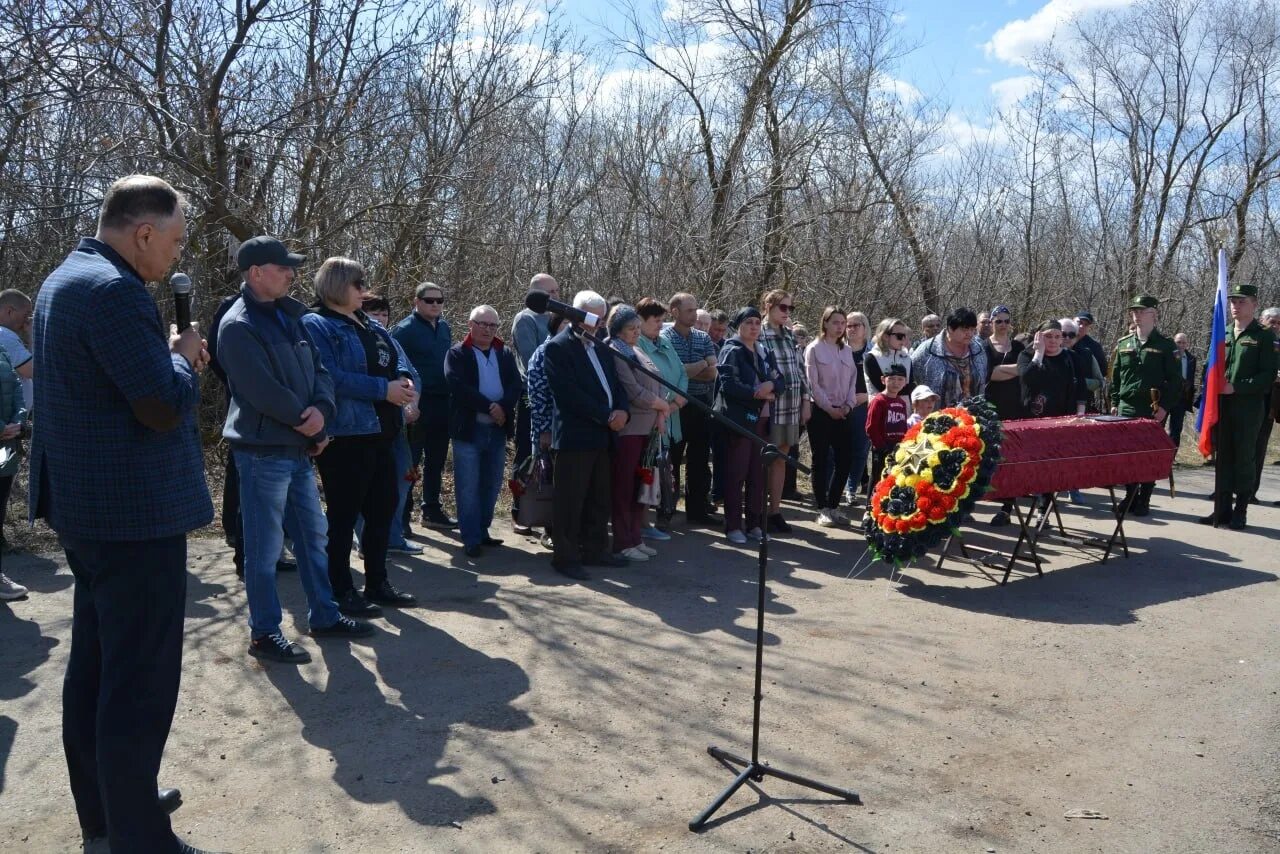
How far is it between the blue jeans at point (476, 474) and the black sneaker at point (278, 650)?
2572 mm

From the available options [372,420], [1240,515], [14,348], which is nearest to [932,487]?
[372,420]

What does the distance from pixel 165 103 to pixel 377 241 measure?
2.61m

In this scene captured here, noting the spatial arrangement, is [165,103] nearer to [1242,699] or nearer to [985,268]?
[1242,699]

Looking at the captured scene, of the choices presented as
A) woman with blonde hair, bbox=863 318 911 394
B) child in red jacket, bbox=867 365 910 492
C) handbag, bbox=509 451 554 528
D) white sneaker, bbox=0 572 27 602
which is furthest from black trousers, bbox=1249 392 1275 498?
white sneaker, bbox=0 572 27 602

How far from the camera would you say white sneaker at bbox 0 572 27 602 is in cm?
647

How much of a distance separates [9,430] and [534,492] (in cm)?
351

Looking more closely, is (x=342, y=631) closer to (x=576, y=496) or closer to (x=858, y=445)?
(x=576, y=496)

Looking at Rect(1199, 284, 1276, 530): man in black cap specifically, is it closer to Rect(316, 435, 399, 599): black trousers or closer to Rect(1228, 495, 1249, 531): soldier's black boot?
Rect(1228, 495, 1249, 531): soldier's black boot

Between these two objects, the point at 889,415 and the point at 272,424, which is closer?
the point at 272,424

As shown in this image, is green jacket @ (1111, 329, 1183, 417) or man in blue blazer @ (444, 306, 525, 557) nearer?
man in blue blazer @ (444, 306, 525, 557)

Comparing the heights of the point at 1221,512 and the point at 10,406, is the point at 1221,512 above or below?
below

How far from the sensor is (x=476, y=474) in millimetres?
8078

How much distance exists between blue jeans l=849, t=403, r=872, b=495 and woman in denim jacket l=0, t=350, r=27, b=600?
702 cm

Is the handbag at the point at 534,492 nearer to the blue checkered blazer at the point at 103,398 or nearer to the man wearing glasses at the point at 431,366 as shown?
the man wearing glasses at the point at 431,366
